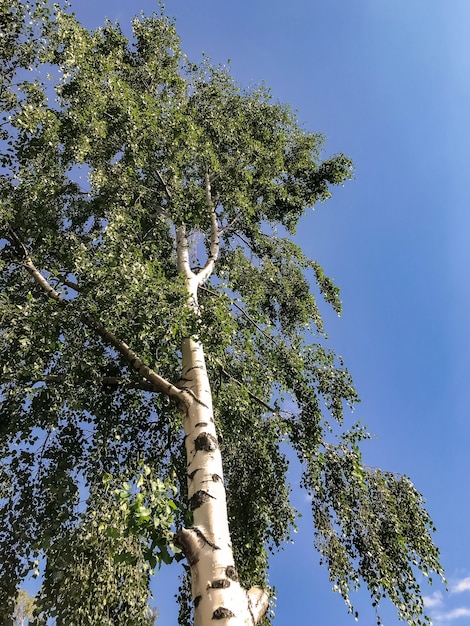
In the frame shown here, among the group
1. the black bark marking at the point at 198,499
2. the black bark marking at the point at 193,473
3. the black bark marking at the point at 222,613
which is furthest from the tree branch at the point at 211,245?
the black bark marking at the point at 222,613

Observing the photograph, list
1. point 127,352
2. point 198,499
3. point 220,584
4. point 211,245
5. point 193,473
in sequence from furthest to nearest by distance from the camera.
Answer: point 211,245 < point 127,352 < point 193,473 < point 198,499 < point 220,584

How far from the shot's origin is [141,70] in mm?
13406

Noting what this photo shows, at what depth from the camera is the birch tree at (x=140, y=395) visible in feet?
17.7

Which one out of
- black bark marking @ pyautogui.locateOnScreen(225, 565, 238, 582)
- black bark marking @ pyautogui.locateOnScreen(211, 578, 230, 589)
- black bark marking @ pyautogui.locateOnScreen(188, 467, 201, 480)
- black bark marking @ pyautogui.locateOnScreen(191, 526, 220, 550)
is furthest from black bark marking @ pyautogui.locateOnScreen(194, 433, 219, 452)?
black bark marking @ pyautogui.locateOnScreen(211, 578, 230, 589)

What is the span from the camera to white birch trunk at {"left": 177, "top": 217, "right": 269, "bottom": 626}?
13.2 ft

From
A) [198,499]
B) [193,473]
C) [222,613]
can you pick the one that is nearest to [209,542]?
[198,499]

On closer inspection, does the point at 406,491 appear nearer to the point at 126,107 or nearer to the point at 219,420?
the point at 219,420

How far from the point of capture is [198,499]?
4859 mm

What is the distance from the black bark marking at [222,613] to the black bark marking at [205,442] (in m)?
1.72

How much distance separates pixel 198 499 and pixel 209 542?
1.64 ft

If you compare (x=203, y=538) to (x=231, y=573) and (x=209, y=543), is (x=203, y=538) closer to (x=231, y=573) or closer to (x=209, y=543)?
(x=209, y=543)

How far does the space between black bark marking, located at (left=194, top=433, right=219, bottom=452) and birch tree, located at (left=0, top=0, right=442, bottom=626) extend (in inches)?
1.0

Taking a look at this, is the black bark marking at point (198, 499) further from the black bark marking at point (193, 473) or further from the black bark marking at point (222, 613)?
the black bark marking at point (222, 613)

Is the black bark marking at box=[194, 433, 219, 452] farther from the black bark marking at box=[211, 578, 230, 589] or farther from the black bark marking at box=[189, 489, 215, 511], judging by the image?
the black bark marking at box=[211, 578, 230, 589]
